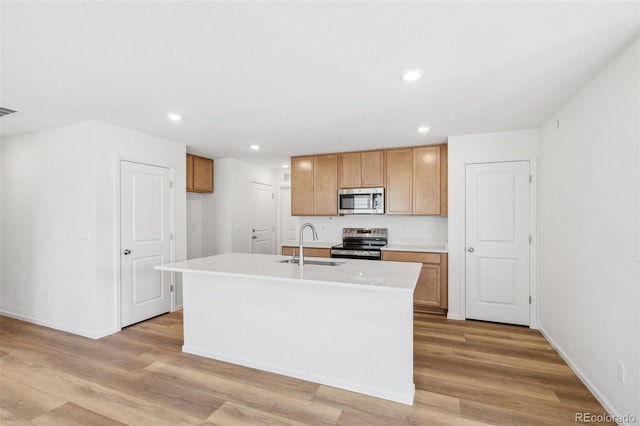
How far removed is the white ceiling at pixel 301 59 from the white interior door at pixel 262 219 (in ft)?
8.72

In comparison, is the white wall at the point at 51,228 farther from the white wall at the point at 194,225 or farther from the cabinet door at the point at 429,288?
the cabinet door at the point at 429,288

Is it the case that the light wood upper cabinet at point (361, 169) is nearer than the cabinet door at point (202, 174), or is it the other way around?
the light wood upper cabinet at point (361, 169)

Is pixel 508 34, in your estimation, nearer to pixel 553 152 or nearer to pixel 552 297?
pixel 553 152

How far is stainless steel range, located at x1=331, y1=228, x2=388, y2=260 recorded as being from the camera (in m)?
4.46

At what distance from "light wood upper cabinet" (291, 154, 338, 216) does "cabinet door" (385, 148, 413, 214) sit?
81 cm

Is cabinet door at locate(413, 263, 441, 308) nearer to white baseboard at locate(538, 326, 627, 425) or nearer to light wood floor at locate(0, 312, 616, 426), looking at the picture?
light wood floor at locate(0, 312, 616, 426)

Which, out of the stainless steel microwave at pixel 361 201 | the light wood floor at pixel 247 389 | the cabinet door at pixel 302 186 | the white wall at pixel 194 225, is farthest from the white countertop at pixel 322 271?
the white wall at pixel 194 225

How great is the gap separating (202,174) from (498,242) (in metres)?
4.36

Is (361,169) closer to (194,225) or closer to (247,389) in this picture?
(194,225)

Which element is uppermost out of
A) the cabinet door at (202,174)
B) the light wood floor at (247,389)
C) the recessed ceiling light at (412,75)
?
the recessed ceiling light at (412,75)

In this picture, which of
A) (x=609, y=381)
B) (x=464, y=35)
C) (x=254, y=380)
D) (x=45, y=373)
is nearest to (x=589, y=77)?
(x=464, y=35)

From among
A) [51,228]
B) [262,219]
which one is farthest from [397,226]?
[51,228]

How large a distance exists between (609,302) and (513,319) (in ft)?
6.12

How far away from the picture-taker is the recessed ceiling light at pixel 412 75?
7.07 ft
